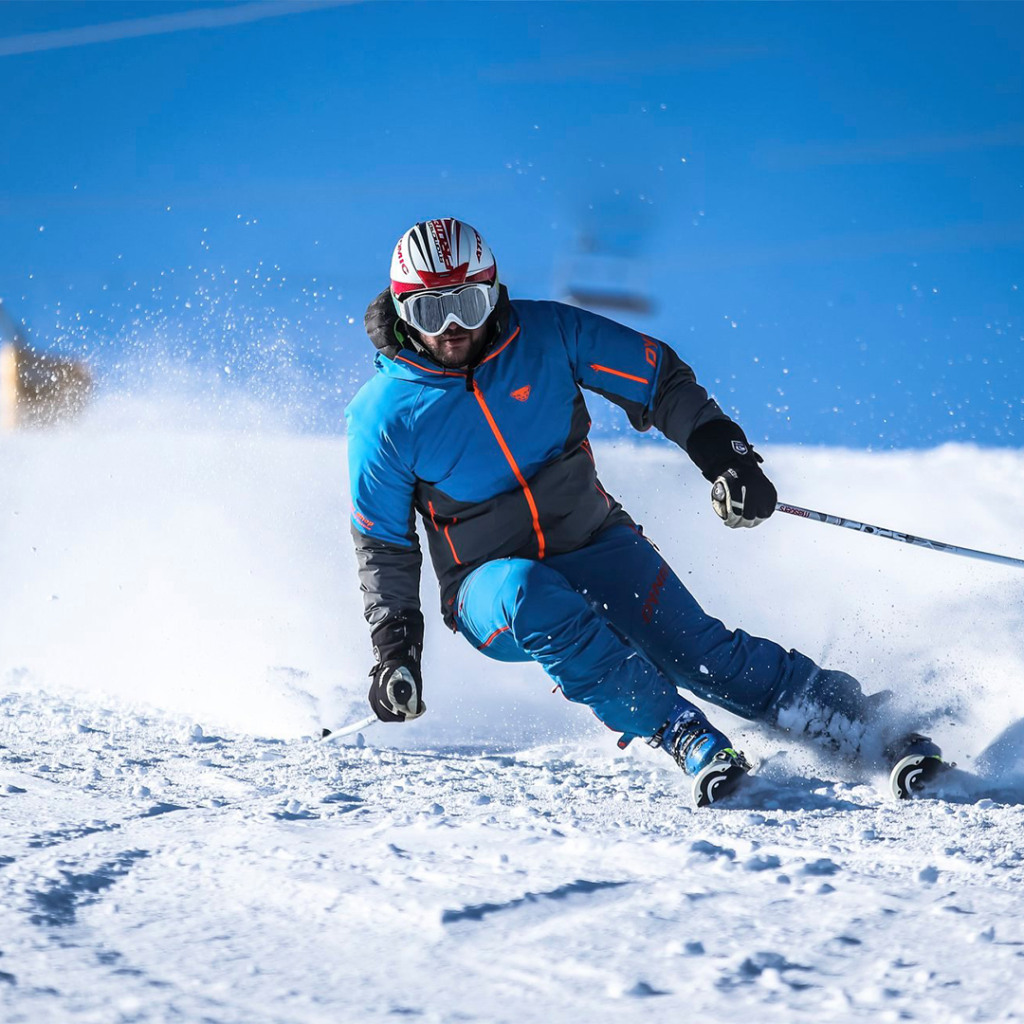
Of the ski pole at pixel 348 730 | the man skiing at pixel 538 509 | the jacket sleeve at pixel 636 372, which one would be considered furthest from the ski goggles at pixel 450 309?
the ski pole at pixel 348 730

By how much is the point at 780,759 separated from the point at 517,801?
0.97m

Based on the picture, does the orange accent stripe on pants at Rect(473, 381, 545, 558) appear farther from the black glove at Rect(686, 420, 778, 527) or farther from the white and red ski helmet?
the black glove at Rect(686, 420, 778, 527)

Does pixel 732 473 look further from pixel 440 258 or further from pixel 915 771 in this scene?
pixel 440 258

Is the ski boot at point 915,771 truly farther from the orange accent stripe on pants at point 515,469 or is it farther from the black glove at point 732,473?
the orange accent stripe on pants at point 515,469

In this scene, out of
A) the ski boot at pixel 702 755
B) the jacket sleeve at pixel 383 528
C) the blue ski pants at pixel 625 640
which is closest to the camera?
the ski boot at pixel 702 755

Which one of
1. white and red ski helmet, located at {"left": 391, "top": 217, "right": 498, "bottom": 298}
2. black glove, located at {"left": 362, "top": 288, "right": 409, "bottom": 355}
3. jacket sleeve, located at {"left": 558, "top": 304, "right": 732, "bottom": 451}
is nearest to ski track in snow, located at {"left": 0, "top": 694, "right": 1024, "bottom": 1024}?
jacket sleeve, located at {"left": 558, "top": 304, "right": 732, "bottom": 451}

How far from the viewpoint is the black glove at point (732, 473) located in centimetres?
341

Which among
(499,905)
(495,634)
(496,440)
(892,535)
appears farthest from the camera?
(892,535)

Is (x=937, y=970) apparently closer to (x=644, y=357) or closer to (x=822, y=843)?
(x=822, y=843)

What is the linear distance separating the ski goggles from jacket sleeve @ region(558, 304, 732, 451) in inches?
14.5

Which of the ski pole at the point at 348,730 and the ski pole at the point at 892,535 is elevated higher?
the ski pole at the point at 892,535

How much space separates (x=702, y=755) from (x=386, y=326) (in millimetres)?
1695

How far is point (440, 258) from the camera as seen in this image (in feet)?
11.5

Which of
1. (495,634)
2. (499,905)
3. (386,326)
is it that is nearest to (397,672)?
(495,634)
